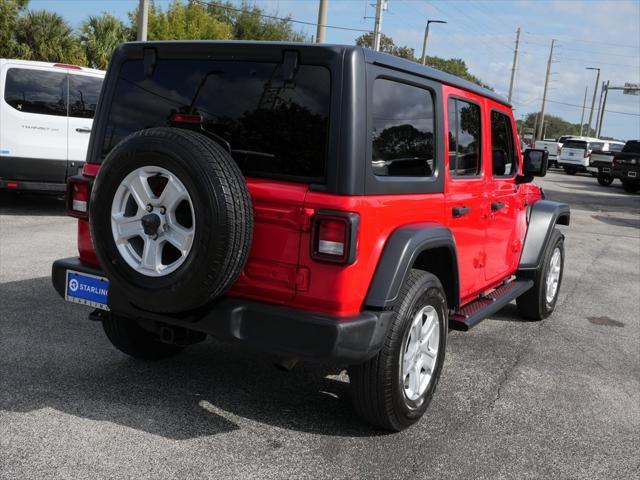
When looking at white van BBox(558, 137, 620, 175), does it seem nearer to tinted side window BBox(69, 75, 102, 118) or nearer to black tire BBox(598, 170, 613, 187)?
black tire BBox(598, 170, 613, 187)

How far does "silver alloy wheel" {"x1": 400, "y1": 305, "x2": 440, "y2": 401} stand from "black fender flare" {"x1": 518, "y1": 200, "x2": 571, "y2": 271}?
7.24 ft

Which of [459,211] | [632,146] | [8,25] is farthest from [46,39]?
[459,211]

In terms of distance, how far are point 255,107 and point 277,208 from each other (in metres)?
0.51

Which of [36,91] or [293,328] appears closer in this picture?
[293,328]

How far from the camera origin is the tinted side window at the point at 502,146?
4922 millimetres

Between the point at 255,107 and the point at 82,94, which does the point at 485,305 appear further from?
the point at 82,94

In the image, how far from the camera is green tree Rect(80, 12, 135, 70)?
25.4 meters

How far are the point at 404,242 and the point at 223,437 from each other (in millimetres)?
1301

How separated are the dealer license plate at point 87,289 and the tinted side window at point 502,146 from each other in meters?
2.74

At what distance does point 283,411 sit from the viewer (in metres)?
3.79

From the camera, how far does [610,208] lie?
18109 millimetres

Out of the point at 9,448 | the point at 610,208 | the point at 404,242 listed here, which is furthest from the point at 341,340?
the point at 610,208

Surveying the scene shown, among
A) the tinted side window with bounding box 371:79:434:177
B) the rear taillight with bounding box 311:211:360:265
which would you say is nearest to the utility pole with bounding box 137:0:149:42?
the tinted side window with bounding box 371:79:434:177

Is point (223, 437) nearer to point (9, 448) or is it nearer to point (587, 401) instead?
point (9, 448)
